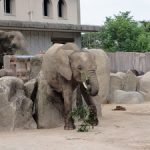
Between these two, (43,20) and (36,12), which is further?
(43,20)

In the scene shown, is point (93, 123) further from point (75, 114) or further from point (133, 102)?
point (133, 102)

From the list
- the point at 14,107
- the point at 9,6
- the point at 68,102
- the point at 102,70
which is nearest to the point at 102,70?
the point at 102,70

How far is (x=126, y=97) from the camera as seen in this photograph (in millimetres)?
19219

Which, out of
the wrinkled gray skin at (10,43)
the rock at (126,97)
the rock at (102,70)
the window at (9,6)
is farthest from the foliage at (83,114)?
the window at (9,6)

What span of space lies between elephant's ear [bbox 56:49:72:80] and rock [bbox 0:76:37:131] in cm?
108

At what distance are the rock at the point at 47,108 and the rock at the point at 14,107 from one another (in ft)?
0.79

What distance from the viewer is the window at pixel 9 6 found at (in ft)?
95.6

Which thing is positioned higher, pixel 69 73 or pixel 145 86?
pixel 69 73

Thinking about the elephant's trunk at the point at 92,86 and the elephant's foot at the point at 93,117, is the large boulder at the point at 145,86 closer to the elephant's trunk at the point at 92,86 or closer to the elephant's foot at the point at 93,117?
the elephant's foot at the point at 93,117

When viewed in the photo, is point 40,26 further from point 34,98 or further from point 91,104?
point 91,104

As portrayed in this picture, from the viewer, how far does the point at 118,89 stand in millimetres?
20297

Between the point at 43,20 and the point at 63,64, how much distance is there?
59.2ft

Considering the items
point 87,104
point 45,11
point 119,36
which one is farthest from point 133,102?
point 45,11

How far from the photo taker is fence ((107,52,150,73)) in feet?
80.4
